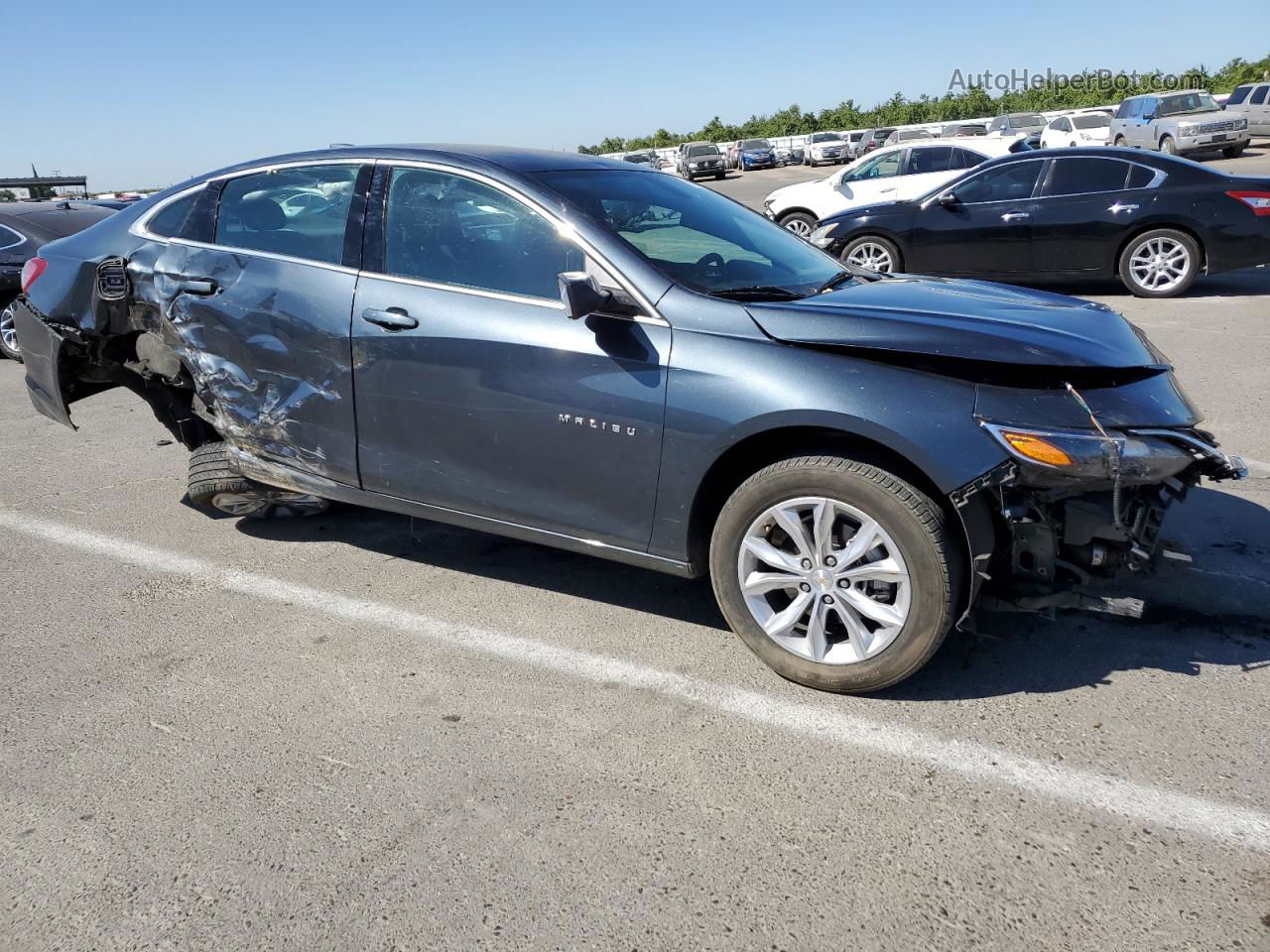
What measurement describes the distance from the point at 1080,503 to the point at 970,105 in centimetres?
6213

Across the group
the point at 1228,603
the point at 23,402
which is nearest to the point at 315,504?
the point at 1228,603

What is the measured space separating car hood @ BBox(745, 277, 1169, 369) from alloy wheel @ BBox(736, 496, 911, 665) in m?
0.54

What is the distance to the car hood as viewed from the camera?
3.06m

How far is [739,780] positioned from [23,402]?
24.6ft

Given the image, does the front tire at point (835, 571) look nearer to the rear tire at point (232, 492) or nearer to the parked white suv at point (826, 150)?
the rear tire at point (232, 492)

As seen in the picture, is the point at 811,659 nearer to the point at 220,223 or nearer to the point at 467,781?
the point at 467,781

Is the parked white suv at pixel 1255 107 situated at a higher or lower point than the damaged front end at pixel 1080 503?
higher

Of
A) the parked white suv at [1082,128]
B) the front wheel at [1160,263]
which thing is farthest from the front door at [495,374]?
the parked white suv at [1082,128]

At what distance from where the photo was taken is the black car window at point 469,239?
354 centimetres

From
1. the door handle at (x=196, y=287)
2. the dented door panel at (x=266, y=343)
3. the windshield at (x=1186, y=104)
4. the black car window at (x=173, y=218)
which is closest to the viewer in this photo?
the dented door panel at (x=266, y=343)

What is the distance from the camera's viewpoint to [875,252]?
11.0m

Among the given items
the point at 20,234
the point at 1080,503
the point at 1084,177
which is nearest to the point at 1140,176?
the point at 1084,177

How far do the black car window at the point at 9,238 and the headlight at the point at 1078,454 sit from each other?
32.6 ft

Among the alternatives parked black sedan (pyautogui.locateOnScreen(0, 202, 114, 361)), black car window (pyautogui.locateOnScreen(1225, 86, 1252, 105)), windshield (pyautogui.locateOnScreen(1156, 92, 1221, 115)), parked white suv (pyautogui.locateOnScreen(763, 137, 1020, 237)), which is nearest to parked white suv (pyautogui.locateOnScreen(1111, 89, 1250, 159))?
windshield (pyautogui.locateOnScreen(1156, 92, 1221, 115))
